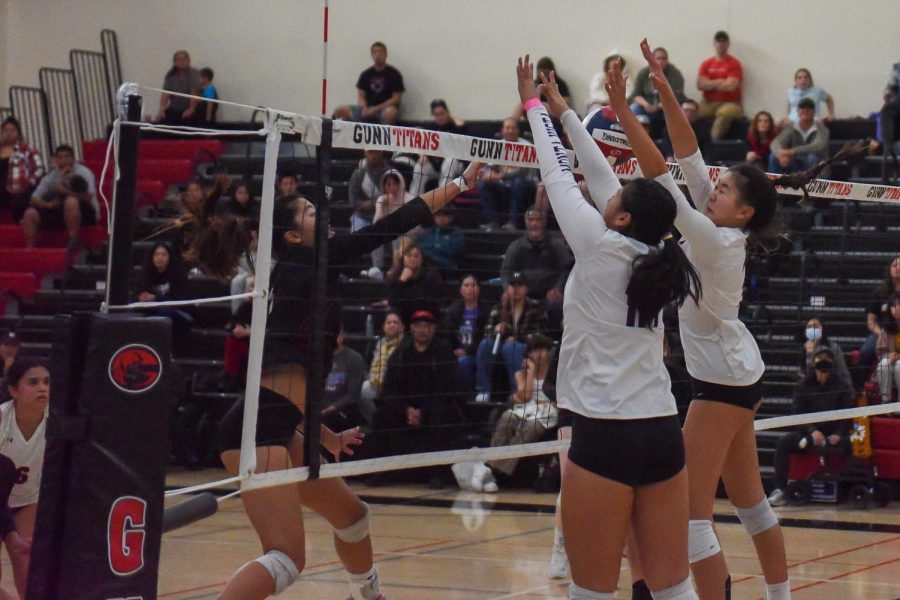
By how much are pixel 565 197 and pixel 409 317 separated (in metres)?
6.65

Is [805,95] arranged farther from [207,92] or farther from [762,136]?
[207,92]

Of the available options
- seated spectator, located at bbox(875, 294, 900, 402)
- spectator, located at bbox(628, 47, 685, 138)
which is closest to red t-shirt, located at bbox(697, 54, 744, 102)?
spectator, located at bbox(628, 47, 685, 138)

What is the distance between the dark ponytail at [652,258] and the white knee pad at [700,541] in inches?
44.8

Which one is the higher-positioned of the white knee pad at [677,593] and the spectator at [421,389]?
the spectator at [421,389]

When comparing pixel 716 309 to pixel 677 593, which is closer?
pixel 677 593

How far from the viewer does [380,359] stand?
10039mm

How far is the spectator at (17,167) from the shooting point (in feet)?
53.6

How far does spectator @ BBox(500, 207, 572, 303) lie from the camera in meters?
9.62

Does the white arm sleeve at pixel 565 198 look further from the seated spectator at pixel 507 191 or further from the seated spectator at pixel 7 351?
the seated spectator at pixel 7 351

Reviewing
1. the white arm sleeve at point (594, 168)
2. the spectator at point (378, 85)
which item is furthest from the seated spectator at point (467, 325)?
the spectator at point (378, 85)

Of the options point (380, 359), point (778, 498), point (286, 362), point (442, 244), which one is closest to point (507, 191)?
point (442, 244)

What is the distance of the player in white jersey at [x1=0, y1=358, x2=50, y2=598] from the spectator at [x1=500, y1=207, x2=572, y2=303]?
13.7 ft

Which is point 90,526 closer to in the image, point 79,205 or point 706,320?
point 706,320

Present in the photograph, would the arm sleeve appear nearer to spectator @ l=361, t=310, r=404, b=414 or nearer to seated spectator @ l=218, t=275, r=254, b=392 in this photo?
spectator @ l=361, t=310, r=404, b=414
